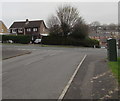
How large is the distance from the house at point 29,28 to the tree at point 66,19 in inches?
722

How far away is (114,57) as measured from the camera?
17.0 meters

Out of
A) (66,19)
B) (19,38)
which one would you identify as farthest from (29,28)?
(66,19)

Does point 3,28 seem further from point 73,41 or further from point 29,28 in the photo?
point 73,41

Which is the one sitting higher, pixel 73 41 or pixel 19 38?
pixel 19 38

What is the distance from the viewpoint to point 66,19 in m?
51.6

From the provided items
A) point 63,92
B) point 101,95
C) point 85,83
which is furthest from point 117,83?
point 63,92

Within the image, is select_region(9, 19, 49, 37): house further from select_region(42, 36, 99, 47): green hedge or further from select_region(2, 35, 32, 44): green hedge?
select_region(42, 36, 99, 47): green hedge

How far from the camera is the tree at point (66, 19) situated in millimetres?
51000

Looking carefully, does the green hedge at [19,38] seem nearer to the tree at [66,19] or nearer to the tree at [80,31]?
the tree at [66,19]

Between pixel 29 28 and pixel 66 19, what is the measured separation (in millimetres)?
25563

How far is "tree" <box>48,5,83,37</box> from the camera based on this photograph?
167 ft

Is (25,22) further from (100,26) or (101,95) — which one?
(101,95)

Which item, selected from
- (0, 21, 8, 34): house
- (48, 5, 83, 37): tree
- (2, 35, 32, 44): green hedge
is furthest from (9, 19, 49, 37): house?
(48, 5, 83, 37): tree

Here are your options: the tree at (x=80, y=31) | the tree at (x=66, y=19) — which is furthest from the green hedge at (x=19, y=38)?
the tree at (x=80, y=31)
